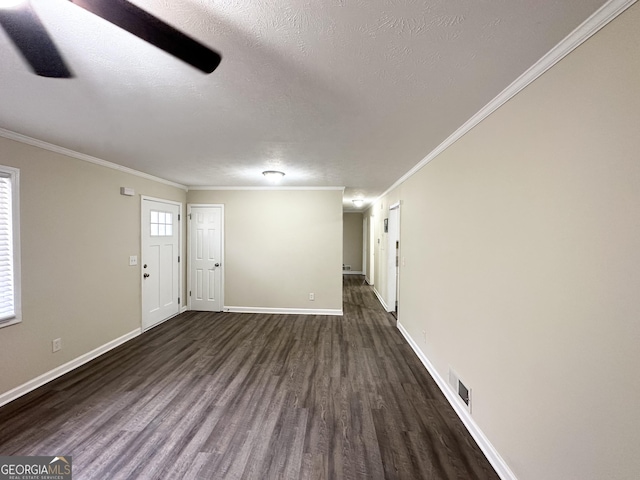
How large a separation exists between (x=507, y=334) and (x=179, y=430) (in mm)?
2345

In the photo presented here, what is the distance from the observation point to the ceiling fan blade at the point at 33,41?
3.20 feet

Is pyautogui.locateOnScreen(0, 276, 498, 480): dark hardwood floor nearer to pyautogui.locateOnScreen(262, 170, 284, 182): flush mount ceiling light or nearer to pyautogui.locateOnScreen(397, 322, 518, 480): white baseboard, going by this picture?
pyautogui.locateOnScreen(397, 322, 518, 480): white baseboard

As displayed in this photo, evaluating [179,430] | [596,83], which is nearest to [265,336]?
[179,430]

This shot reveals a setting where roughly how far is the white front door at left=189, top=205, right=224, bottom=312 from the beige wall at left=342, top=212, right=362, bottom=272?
534 cm

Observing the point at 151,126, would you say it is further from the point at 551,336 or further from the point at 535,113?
the point at 551,336

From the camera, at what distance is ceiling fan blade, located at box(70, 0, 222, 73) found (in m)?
0.75

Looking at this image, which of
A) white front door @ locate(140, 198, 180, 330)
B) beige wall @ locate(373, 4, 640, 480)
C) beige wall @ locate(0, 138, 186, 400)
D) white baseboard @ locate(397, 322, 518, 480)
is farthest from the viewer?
white front door @ locate(140, 198, 180, 330)

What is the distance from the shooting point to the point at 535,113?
1309mm

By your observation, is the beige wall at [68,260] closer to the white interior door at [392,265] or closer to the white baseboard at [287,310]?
the white baseboard at [287,310]

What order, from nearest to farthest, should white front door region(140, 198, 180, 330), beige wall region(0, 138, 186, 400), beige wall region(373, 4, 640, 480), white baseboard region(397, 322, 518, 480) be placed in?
beige wall region(373, 4, 640, 480) → white baseboard region(397, 322, 518, 480) → beige wall region(0, 138, 186, 400) → white front door region(140, 198, 180, 330)

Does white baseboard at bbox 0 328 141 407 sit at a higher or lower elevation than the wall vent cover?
lower

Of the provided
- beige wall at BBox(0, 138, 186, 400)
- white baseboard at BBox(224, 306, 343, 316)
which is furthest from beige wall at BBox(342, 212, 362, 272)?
beige wall at BBox(0, 138, 186, 400)

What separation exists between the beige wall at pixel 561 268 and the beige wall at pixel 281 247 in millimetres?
2805

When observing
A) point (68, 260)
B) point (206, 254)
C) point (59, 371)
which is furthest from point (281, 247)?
point (59, 371)
